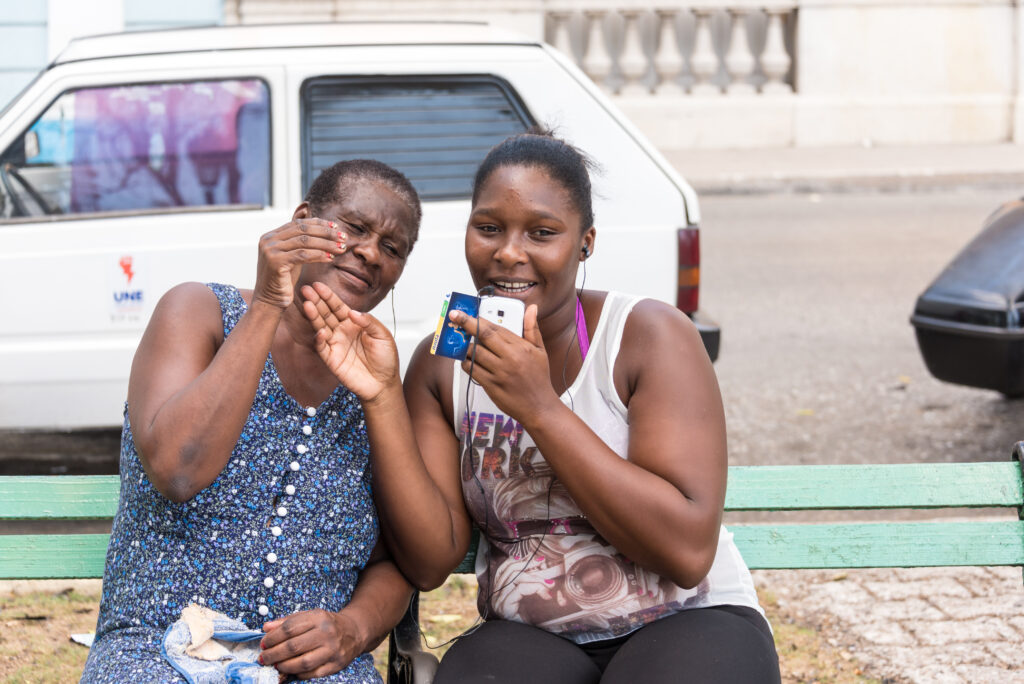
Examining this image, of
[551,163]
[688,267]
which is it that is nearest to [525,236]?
[551,163]

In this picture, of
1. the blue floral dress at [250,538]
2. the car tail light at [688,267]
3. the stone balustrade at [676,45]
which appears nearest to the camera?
the blue floral dress at [250,538]

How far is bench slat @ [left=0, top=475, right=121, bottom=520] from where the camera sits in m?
3.14

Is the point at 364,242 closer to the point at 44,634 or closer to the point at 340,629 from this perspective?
the point at 340,629

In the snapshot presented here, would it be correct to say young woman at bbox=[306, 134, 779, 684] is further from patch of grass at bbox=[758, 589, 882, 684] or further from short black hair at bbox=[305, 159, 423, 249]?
patch of grass at bbox=[758, 589, 882, 684]

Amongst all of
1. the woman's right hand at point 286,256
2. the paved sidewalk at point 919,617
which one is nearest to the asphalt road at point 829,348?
the paved sidewalk at point 919,617

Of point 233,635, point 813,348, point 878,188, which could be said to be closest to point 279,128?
point 233,635

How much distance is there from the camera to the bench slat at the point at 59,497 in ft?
10.3

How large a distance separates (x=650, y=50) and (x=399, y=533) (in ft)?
52.0

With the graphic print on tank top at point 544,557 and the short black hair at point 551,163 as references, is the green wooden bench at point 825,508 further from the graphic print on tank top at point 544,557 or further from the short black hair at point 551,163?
the short black hair at point 551,163

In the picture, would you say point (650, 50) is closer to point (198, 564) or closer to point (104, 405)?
point (104, 405)

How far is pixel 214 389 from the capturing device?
2.55 metres

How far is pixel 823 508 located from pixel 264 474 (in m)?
1.38

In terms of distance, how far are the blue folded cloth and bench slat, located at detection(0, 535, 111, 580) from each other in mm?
699

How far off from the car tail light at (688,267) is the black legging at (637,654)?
2.81 metres
